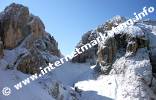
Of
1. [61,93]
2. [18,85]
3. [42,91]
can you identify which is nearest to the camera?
[18,85]

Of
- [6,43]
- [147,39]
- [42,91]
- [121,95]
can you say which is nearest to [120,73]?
[121,95]

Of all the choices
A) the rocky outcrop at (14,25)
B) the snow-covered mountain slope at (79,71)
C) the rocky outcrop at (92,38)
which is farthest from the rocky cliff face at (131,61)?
the rocky outcrop at (14,25)

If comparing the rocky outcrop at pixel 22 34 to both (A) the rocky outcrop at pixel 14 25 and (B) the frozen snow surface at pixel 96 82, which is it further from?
(B) the frozen snow surface at pixel 96 82

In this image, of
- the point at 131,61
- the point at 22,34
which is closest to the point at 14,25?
the point at 22,34

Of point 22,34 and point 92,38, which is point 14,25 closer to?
point 22,34

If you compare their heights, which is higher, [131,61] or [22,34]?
[22,34]

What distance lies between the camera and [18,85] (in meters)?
32.6

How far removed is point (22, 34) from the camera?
46812 millimetres

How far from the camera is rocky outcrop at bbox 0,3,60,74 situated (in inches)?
1574

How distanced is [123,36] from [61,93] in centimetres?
1860

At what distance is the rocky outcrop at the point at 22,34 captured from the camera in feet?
131

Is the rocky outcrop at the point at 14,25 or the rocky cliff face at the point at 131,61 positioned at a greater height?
the rocky outcrop at the point at 14,25

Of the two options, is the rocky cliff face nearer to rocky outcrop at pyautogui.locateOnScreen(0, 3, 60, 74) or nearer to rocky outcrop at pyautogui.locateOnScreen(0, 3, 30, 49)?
rocky outcrop at pyautogui.locateOnScreen(0, 3, 60, 74)

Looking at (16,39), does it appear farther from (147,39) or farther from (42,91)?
(147,39)
